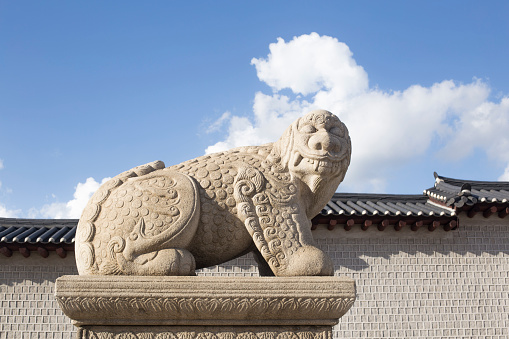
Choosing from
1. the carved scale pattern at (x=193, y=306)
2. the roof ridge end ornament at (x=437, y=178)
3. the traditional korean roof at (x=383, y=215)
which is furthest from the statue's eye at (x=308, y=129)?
the roof ridge end ornament at (x=437, y=178)

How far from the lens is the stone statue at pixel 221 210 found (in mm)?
2445

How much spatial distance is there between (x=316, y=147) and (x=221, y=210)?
660mm

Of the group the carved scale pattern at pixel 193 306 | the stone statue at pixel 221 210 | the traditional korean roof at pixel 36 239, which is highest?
the traditional korean roof at pixel 36 239

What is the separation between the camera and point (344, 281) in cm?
243

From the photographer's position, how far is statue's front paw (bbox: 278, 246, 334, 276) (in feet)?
8.07

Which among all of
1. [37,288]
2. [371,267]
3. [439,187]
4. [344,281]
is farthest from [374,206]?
[344,281]

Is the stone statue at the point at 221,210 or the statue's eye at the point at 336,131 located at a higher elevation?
the statue's eye at the point at 336,131

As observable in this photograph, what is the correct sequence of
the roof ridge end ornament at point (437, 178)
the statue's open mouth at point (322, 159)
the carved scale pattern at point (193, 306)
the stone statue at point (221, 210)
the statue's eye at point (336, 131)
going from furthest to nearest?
1. the roof ridge end ornament at point (437, 178)
2. the statue's eye at point (336, 131)
3. the statue's open mouth at point (322, 159)
4. the stone statue at point (221, 210)
5. the carved scale pattern at point (193, 306)

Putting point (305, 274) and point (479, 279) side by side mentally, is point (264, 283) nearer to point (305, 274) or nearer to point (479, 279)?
point (305, 274)

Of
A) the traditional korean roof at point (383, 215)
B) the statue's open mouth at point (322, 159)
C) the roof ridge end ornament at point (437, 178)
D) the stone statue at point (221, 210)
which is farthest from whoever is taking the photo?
the roof ridge end ornament at point (437, 178)

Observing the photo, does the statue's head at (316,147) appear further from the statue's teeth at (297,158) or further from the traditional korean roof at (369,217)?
the traditional korean roof at (369,217)

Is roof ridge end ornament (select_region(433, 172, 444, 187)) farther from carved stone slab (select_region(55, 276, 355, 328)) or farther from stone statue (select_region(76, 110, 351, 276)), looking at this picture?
carved stone slab (select_region(55, 276, 355, 328))

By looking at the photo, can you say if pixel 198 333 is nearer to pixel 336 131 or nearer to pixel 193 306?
pixel 193 306

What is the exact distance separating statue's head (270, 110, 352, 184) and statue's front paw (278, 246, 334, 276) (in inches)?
18.8
